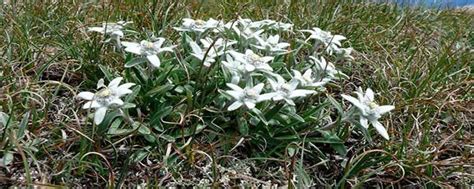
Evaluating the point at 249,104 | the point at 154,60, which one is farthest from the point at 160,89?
the point at 249,104

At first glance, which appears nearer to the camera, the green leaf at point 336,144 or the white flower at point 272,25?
the green leaf at point 336,144

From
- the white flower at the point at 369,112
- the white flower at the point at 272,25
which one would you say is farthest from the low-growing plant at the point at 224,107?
the white flower at the point at 272,25

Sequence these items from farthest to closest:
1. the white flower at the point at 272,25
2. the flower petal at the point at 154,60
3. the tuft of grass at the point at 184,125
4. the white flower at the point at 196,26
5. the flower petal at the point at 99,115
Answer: the white flower at the point at 272,25 → the white flower at the point at 196,26 → the flower petal at the point at 154,60 → the tuft of grass at the point at 184,125 → the flower petal at the point at 99,115

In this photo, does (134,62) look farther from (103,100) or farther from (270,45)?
(270,45)

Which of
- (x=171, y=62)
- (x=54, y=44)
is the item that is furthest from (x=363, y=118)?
(x=54, y=44)

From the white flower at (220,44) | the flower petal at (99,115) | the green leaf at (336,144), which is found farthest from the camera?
the white flower at (220,44)

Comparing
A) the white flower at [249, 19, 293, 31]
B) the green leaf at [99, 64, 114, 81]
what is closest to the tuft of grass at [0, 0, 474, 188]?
the green leaf at [99, 64, 114, 81]

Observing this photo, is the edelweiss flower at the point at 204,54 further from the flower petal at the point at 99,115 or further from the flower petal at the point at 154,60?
the flower petal at the point at 99,115
